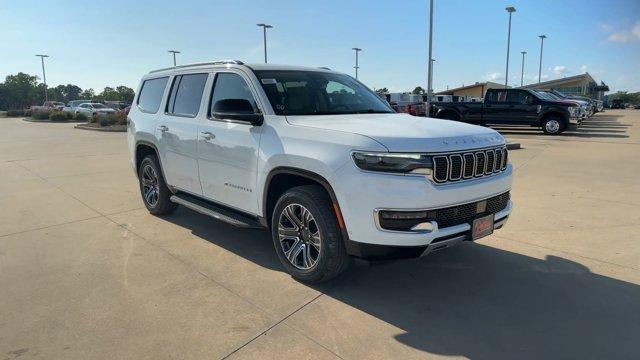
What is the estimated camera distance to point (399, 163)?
333 centimetres

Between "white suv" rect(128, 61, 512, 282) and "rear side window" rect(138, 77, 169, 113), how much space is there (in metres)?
0.35

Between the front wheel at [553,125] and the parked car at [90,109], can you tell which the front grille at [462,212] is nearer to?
the front wheel at [553,125]

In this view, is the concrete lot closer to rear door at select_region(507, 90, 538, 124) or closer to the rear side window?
the rear side window

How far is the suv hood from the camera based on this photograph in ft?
11.2

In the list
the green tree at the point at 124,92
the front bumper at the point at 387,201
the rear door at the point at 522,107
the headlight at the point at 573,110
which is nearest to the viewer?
the front bumper at the point at 387,201

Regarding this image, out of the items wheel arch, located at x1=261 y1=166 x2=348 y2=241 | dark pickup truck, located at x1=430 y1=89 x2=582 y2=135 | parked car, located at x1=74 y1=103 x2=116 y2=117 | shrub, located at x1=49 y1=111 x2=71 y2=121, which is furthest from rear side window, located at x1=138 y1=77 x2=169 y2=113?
shrub, located at x1=49 y1=111 x2=71 y2=121

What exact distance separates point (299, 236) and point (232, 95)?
5.60 feet

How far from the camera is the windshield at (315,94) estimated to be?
4.44 m

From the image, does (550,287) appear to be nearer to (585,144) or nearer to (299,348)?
(299,348)

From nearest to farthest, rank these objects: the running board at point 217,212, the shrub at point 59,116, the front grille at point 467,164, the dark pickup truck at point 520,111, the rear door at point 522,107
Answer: the front grille at point 467,164
the running board at point 217,212
the dark pickup truck at point 520,111
the rear door at point 522,107
the shrub at point 59,116

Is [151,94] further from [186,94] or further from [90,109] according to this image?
[90,109]

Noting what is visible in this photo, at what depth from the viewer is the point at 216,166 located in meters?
4.76

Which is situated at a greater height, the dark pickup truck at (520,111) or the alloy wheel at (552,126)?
the dark pickup truck at (520,111)

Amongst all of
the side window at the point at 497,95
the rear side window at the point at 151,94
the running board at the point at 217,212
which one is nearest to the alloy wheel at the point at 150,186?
the running board at the point at 217,212
